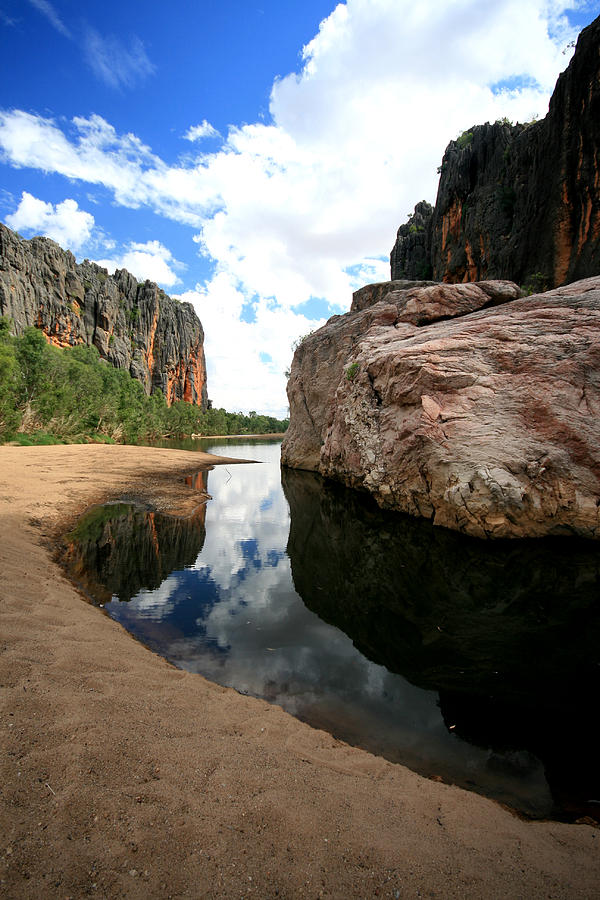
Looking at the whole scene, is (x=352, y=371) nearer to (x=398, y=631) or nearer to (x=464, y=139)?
(x=398, y=631)

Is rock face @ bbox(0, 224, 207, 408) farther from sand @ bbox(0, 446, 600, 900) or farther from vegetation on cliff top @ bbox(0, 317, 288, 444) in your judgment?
sand @ bbox(0, 446, 600, 900)

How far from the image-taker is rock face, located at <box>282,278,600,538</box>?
32.2 feet

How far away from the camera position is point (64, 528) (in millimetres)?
9305

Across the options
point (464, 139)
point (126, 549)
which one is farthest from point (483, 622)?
point (464, 139)

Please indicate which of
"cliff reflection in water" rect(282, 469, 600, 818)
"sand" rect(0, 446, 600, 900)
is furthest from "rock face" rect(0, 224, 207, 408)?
"sand" rect(0, 446, 600, 900)

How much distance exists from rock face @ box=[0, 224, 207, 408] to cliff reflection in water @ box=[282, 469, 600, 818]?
71.8 meters

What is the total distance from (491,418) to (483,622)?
6572 millimetres

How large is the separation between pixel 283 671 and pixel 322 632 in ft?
3.99

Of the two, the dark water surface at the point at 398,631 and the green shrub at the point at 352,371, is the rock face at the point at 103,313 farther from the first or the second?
the dark water surface at the point at 398,631

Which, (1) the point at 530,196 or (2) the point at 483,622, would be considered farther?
(1) the point at 530,196

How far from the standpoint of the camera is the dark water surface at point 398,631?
3584 mm

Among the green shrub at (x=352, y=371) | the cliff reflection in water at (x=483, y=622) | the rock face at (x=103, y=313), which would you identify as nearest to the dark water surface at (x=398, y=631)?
the cliff reflection in water at (x=483, y=622)

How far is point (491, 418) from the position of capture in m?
10.9

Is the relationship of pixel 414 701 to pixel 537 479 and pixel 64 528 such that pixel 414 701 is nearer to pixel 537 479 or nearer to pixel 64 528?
pixel 537 479
